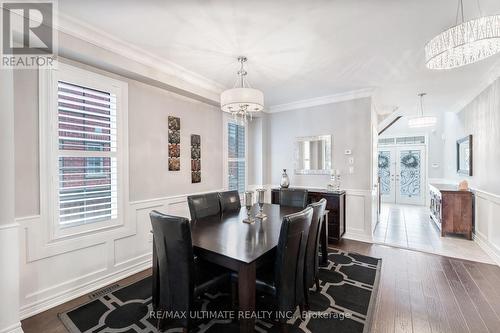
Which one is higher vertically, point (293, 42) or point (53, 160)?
point (293, 42)

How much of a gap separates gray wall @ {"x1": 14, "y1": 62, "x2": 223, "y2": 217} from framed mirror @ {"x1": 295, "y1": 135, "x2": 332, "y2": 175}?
1643mm

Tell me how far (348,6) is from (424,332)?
8.80ft

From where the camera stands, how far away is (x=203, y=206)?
2.67 metres

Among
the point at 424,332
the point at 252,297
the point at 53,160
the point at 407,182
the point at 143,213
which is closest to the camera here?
the point at 252,297

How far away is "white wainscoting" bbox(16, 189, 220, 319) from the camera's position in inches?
80.2

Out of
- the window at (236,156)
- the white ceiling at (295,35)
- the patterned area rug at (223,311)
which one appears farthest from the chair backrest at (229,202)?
the white ceiling at (295,35)

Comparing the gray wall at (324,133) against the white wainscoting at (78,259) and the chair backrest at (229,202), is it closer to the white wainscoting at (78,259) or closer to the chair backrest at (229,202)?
the chair backrest at (229,202)

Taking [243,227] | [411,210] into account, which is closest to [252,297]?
[243,227]

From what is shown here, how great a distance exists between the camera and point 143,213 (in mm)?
2969

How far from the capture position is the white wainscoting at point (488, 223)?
3105 mm

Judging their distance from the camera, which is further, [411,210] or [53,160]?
[411,210]

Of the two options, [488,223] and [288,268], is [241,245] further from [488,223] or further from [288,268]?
[488,223]

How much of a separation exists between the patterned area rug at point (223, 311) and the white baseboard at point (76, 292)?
230 mm

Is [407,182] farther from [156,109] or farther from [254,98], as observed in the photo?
[156,109]
